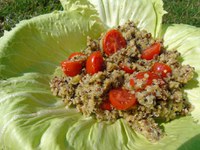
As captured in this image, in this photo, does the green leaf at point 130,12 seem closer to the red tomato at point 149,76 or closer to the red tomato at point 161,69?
the red tomato at point 161,69

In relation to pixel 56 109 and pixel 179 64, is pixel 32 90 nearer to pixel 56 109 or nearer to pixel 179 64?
pixel 56 109

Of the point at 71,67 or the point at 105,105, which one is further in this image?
the point at 71,67

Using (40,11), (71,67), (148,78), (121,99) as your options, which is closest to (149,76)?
(148,78)

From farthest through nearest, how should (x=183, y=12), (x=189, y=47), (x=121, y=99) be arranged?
(x=183, y=12) → (x=189, y=47) → (x=121, y=99)

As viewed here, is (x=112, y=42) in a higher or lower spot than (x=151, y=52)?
higher

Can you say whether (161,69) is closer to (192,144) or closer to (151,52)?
(151,52)

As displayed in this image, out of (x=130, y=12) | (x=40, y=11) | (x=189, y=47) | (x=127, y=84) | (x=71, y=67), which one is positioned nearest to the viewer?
(x=127, y=84)

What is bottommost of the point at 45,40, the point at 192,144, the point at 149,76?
the point at 192,144

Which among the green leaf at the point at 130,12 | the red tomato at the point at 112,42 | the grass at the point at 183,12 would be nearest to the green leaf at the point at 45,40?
the green leaf at the point at 130,12
